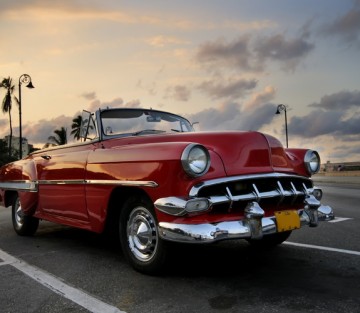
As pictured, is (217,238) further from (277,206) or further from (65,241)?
(65,241)

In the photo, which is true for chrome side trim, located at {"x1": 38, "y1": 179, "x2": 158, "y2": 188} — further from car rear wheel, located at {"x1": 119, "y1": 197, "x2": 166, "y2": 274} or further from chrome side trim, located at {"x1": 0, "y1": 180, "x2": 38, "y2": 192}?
chrome side trim, located at {"x1": 0, "y1": 180, "x2": 38, "y2": 192}

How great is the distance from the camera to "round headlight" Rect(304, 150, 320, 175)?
5.03 metres

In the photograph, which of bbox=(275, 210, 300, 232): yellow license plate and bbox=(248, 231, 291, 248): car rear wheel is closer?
bbox=(275, 210, 300, 232): yellow license plate

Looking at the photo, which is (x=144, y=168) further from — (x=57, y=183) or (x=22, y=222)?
(x=22, y=222)

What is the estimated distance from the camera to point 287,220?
421cm

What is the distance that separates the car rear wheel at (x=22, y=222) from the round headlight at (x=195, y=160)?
387cm

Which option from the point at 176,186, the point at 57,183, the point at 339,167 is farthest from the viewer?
the point at 339,167

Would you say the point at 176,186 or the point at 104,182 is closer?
the point at 176,186

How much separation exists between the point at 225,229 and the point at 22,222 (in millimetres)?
4304

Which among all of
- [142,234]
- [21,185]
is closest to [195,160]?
[142,234]

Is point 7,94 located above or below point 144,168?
above

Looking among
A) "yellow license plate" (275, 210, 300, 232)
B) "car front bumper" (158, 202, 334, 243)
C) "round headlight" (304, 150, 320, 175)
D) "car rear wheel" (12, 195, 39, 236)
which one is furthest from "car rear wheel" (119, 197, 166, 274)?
"car rear wheel" (12, 195, 39, 236)

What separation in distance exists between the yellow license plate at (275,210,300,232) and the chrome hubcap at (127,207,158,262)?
1140 millimetres

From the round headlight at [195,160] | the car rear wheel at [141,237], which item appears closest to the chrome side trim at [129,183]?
the car rear wheel at [141,237]
